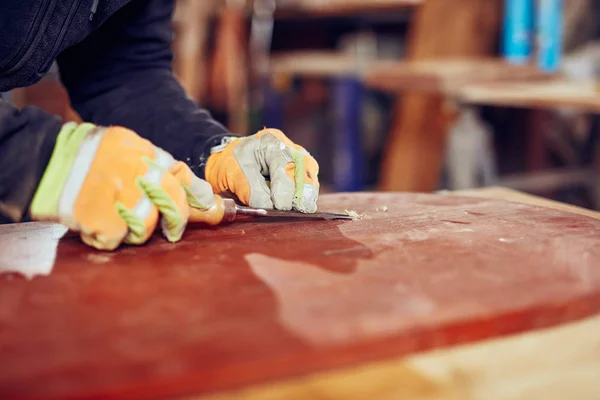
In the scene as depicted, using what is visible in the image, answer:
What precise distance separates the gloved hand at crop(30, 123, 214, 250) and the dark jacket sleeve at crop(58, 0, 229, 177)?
0.47 metres

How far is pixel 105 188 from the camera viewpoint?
87cm

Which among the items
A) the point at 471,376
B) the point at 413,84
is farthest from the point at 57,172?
the point at 413,84

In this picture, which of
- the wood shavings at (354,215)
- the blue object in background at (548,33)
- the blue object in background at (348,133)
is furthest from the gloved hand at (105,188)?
the blue object in background at (348,133)

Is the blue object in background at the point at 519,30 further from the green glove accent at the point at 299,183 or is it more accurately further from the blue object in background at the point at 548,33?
the green glove accent at the point at 299,183

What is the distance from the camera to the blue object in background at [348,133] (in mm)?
3350

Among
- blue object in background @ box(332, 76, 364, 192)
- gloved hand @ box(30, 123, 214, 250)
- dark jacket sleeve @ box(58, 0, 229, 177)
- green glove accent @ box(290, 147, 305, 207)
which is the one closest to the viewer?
gloved hand @ box(30, 123, 214, 250)

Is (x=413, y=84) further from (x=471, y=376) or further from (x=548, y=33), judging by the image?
(x=471, y=376)

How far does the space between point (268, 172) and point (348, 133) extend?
7.55 feet

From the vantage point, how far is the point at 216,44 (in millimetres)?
3785

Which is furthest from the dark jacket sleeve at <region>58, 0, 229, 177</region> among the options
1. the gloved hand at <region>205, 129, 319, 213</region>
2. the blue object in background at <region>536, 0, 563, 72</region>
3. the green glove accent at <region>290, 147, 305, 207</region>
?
the blue object in background at <region>536, 0, 563, 72</region>

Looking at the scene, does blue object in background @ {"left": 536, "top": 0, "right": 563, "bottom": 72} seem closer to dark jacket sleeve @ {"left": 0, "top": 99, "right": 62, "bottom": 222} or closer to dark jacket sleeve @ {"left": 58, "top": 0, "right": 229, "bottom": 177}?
dark jacket sleeve @ {"left": 58, "top": 0, "right": 229, "bottom": 177}

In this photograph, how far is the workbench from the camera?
0.58m

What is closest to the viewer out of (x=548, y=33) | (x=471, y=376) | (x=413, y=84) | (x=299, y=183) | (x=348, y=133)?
(x=471, y=376)

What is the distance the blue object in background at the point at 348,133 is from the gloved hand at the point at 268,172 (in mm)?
2209
